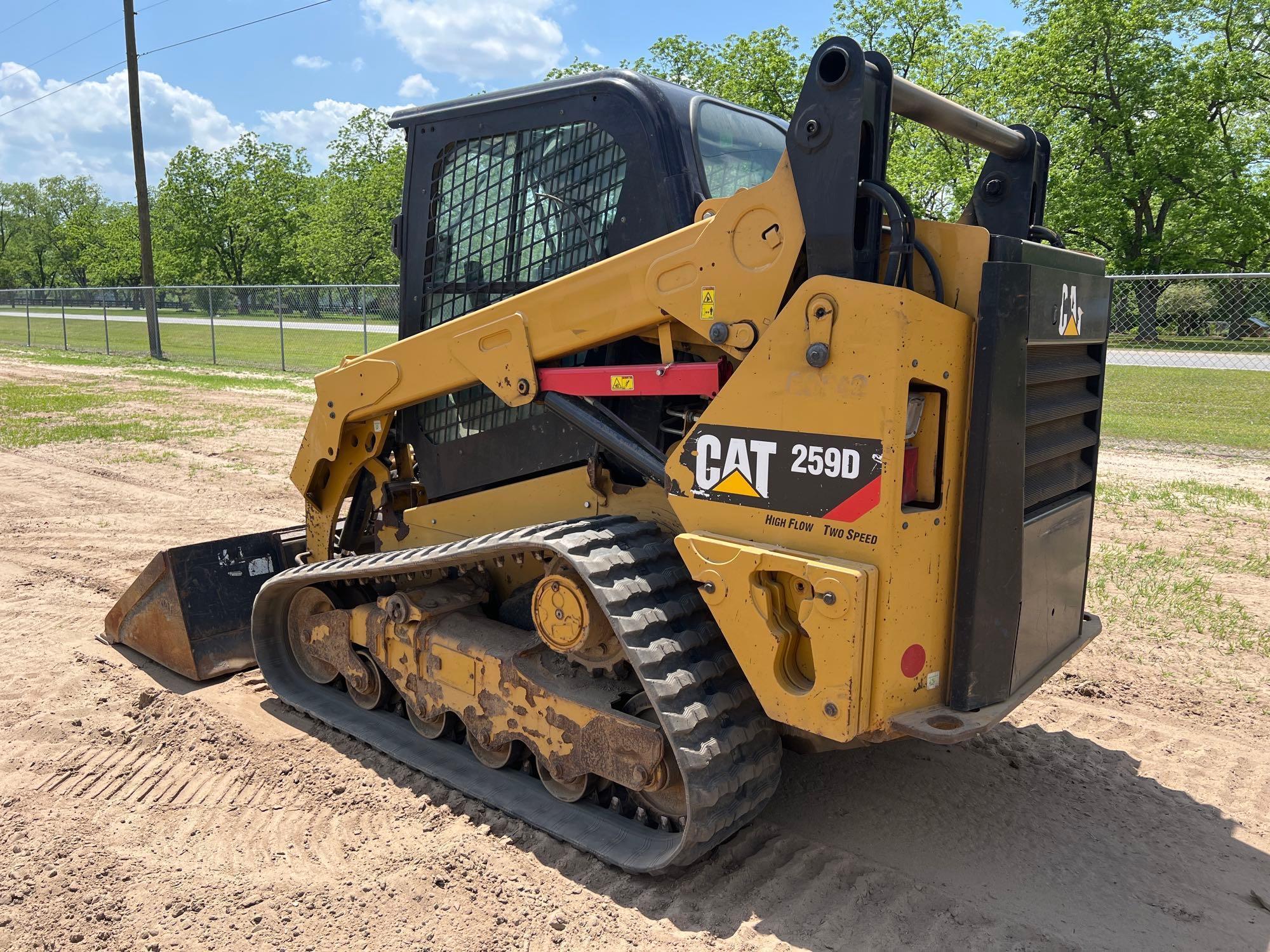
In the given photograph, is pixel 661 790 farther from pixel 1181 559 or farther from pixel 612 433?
pixel 1181 559

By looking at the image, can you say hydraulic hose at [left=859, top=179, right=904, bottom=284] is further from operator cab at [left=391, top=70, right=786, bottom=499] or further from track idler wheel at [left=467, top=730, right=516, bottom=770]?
track idler wheel at [left=467, top=730, right=516, bottom=770]

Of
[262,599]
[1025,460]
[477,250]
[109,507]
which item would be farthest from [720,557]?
[109,507]

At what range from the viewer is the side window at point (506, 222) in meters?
3.90

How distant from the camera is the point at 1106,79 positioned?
26.9 metres

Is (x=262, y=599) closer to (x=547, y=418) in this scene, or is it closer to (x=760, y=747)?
(x=547, y=418)

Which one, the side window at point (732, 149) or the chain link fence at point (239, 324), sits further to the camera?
the chain link fence at point (239, 324)

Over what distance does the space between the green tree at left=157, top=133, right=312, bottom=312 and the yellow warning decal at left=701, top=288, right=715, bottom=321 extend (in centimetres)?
5092

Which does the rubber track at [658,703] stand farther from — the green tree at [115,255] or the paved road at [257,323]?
the green tree at [115,255]

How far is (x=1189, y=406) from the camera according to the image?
13.8 meters

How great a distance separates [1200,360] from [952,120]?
12870 mm

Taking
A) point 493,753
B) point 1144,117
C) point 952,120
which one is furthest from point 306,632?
point 1144,117

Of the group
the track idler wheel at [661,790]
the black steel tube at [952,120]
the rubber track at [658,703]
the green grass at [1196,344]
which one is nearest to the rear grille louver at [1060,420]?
the black steel tube at [952,120]

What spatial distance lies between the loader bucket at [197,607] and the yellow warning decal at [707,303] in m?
3.32

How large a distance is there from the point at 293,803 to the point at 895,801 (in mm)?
2394
